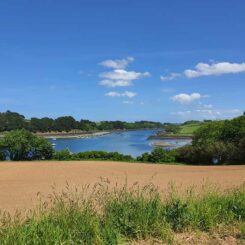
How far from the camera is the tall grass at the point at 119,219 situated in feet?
18.4

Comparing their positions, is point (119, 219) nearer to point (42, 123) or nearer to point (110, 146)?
point (110, 146)

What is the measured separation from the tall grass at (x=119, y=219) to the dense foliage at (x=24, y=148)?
4086 centimetres

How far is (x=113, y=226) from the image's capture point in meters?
6.15

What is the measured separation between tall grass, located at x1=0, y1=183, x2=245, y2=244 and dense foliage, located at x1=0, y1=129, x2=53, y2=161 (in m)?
40.9

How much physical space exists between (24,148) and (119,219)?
42296mm

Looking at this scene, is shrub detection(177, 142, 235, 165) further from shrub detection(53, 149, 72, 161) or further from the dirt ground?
the dirt ground

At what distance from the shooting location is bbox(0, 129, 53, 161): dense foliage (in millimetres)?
47125

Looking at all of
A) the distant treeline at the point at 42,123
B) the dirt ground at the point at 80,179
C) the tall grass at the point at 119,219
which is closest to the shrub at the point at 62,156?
the dirt ground at the point at 80,179

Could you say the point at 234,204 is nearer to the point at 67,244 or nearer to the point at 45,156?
the point at 67,244

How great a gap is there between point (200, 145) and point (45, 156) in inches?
636

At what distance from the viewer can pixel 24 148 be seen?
4738cm

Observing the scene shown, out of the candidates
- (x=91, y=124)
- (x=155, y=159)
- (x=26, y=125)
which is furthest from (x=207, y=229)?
(x=91, y=124)

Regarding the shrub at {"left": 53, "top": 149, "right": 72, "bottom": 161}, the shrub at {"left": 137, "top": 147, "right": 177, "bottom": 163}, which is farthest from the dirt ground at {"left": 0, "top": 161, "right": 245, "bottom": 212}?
the shrub at {"left": 137, "top": 147, "right": 177, "bottom": 163}

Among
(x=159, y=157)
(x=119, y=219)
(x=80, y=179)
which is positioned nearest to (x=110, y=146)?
(x=159, y=157)
